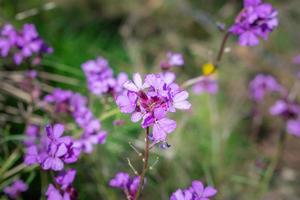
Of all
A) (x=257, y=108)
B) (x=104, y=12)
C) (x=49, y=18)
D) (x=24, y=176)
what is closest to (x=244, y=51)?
(x=257, y=108)

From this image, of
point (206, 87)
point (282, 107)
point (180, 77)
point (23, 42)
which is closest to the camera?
point (23, 42)

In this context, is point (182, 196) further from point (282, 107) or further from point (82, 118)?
point (282, 107)

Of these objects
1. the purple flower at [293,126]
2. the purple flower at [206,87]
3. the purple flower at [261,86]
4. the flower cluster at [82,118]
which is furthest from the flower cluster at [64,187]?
the purple flower at [261,86]

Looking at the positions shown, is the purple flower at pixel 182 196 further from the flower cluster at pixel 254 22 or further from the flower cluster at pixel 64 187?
the flower cluster at pixel 254 22

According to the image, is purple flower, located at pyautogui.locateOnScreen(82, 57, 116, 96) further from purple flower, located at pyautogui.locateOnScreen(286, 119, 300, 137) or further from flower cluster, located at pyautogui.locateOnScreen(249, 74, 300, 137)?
purple flower, located at pyautogui.locateOnScreen(286, 119, 300, 137)

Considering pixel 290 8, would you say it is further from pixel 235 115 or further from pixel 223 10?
pixel 235 115

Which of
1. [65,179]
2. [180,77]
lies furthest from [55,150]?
[180,77]
